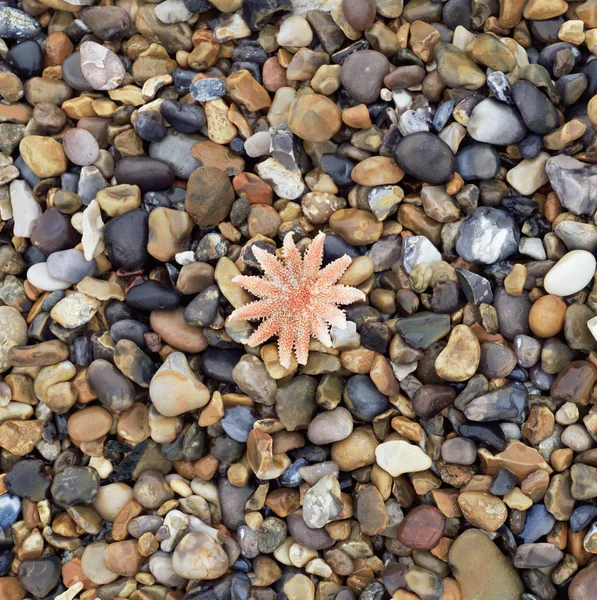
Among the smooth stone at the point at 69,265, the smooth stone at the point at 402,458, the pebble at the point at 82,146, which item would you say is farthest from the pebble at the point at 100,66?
the smooth stone at the point at 402,458

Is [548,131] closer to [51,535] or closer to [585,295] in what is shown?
[585,295]

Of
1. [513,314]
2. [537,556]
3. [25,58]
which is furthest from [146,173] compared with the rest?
[537,556]

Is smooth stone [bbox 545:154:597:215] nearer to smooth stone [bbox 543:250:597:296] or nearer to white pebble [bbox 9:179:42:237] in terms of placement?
smooth stone [bbox 543:250:597:296]

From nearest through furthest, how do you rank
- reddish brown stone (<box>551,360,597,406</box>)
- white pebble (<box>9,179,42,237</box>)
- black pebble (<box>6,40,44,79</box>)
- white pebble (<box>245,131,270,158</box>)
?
1. reddish brown stone (<box>551,360,597,406</box>)
2. white pebble (<box>245,131,270,158</box>)
3. white pebble (<box>9,179,42,237</box>)
4. black pebble (<box>6,40,44,79</box>)

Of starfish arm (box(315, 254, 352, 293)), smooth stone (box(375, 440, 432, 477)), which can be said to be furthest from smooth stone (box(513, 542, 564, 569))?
starfish arm (box(315, 254, 352, 293))

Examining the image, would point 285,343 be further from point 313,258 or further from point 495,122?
point 495,122

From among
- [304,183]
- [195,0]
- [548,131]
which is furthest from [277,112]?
[548,131]
